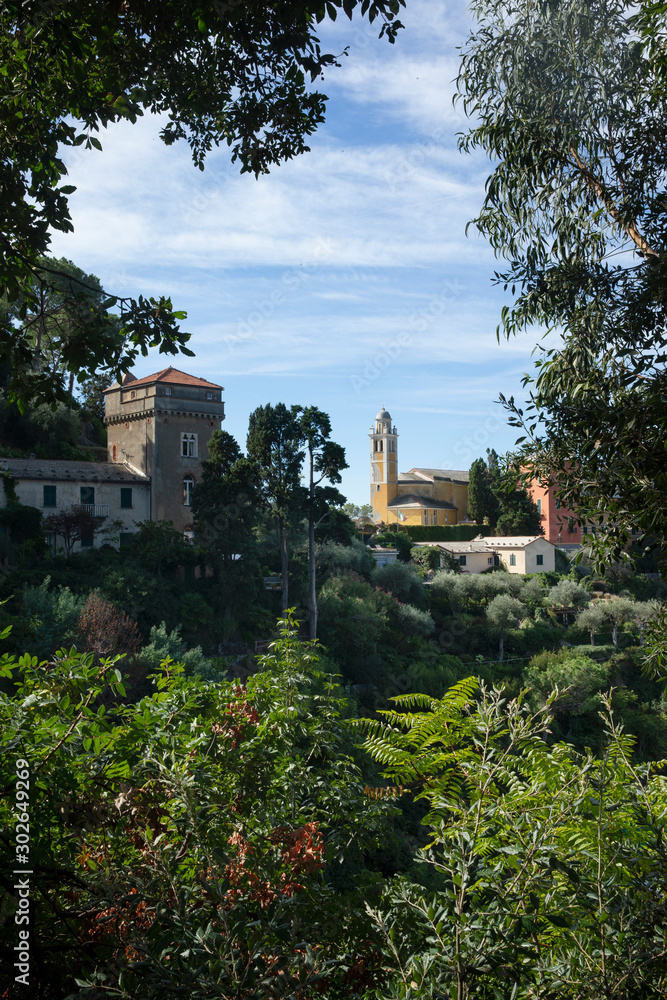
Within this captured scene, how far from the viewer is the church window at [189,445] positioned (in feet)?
105

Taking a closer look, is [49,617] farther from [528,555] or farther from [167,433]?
[528,555]

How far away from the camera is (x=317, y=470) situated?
29.2 meters

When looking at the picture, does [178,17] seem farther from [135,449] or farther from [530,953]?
[135,449]

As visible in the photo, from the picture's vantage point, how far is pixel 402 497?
69.4 m

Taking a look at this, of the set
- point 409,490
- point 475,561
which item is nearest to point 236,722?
point 475,561

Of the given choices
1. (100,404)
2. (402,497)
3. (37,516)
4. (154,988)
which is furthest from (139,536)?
(402,497)

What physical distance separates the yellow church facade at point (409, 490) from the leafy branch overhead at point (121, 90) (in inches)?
2390

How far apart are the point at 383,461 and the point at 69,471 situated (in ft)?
160

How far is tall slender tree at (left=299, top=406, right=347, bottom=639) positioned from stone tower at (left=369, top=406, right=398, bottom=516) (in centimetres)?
4108

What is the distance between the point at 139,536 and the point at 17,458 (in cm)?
751

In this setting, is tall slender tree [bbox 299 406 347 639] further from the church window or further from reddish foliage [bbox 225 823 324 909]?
reddish foliage [bbox 225 823 324 909]

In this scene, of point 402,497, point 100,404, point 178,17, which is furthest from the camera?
point 402,497

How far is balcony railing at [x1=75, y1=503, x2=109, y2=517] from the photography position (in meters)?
28.4

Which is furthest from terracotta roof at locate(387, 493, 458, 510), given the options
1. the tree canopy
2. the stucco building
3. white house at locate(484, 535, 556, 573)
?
the tree canopy
